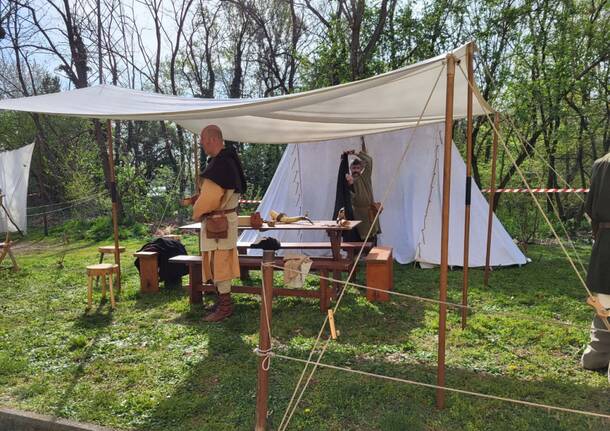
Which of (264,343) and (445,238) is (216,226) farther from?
(445,238)

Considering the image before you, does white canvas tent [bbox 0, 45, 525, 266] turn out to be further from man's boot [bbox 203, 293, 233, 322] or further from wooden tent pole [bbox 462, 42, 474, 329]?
man's boot [bbox 203, 293, 233, 322]

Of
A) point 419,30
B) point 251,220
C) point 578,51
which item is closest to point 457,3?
point 419,30

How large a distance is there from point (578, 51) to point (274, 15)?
8.51m

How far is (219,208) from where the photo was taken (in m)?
3.46

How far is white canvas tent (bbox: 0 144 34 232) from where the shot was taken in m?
8.66

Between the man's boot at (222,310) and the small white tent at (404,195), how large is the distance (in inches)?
91.3

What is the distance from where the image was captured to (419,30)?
29.1 ft

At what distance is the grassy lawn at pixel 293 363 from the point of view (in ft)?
7.43

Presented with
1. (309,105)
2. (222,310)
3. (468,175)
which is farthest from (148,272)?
(468,175)

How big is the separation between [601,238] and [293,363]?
80.4 inches

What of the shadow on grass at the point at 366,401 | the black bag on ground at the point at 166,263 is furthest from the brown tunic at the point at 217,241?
the black bag on ground at the point at 166,263

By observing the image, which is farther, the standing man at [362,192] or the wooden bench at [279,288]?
the standing man at [362,192]

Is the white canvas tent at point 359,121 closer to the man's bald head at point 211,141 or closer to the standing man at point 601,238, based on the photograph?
the man's bald head at point 211,141

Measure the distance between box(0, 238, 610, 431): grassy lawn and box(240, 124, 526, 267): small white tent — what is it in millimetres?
1020
